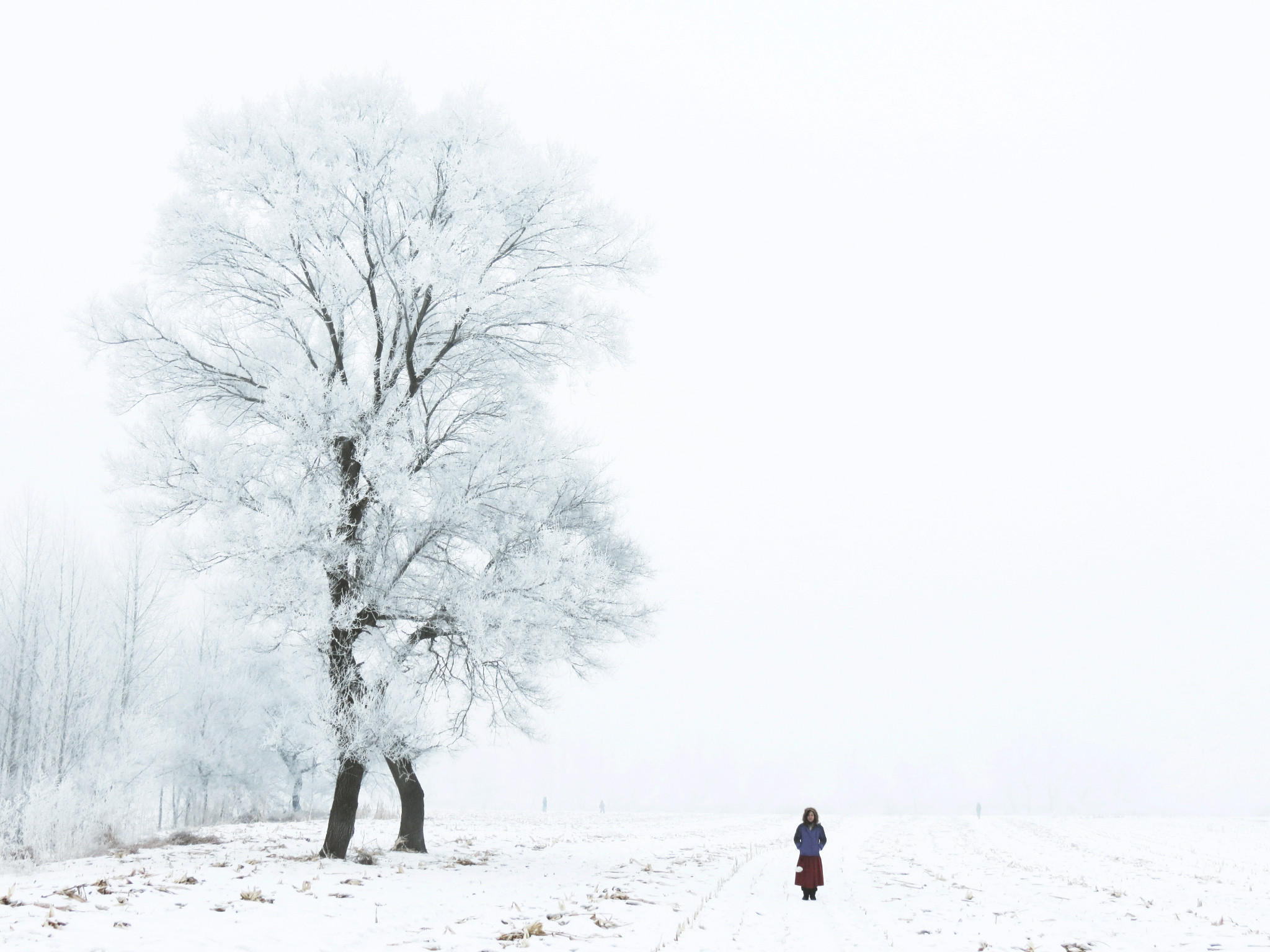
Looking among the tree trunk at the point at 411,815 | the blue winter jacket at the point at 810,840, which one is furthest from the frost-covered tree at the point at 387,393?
the blue winter jacket at the point at 810,840

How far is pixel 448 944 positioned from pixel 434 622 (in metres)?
6.58

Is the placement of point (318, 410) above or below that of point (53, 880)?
above

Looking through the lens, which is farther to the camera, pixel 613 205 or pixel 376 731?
pixel 613 205

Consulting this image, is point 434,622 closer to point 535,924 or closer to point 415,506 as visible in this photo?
point 415,506

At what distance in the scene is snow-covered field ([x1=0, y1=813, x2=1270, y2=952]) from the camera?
26.5 ft

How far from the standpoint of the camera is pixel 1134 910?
1089cm

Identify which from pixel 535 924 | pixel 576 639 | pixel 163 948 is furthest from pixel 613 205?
pixel 163 948

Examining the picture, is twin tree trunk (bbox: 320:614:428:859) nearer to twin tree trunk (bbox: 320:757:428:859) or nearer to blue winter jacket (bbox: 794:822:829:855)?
twin tree trunk (bbox: 320:757:428:859)

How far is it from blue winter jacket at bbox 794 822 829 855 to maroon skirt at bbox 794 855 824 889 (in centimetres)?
8

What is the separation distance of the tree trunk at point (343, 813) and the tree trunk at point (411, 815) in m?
1.51

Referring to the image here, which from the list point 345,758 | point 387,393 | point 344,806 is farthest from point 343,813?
point 387,393

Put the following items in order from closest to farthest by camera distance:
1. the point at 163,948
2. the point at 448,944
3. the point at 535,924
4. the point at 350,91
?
the point at 163,948 → the point at 448,944 → the point at 535,924 → the point at 350,91

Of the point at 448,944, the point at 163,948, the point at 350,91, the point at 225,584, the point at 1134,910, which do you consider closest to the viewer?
the point at 163,948

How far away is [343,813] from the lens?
44.9 feet
